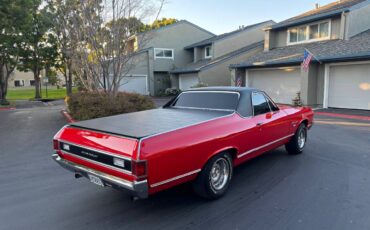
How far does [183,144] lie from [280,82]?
15.0 metres

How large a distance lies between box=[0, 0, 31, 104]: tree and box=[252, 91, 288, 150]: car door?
1852 cm

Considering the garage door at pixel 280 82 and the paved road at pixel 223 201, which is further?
the garage door at pixel 280 82

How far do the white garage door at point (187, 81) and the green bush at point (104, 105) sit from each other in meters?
12.8

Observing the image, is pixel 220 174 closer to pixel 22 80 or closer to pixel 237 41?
pixel 237 41

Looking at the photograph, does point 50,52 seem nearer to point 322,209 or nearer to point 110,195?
point 110,195

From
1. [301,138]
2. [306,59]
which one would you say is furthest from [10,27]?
[301,138]

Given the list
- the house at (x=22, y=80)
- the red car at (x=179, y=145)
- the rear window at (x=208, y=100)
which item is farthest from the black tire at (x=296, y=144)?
the house at (x=22, y=80)

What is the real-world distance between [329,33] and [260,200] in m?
15.5

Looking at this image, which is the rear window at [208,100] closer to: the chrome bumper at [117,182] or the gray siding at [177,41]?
the chrome bumper at [117,182]

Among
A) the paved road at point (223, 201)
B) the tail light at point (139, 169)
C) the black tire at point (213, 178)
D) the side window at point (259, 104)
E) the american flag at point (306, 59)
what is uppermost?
the american flag at point (306, 59)

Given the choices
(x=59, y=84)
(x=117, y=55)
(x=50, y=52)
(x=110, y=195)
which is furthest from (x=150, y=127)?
(x=59, y=84)

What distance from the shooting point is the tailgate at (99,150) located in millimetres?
3154

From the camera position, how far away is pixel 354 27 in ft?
49.3

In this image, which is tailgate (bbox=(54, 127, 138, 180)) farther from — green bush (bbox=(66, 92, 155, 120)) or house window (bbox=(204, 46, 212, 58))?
house window (bbox=(204, 46, 212, 58))
